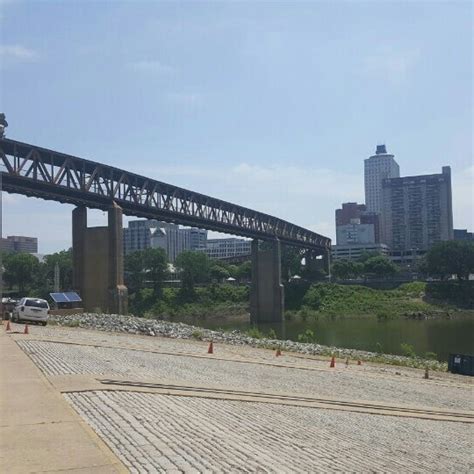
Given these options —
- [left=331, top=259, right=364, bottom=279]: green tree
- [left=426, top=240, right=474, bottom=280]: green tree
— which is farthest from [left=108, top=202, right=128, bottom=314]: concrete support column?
[left=331, top=259, right=364, bottom=279]: green tree

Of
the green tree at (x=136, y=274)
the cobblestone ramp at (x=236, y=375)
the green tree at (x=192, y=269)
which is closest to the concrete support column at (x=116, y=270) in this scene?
the cobblestone ramp at (x=236, y=375)

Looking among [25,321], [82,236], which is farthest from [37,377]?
[82,236]

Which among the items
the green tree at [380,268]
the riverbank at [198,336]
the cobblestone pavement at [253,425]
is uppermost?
the green tree at [380,268]

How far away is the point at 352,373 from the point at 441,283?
111 metres

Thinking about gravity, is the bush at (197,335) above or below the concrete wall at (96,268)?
below

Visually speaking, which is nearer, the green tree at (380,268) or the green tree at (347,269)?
the green tree at (380,268)

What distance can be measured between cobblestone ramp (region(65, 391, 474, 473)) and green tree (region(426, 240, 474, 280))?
123 m

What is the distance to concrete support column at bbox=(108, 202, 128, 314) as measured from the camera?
6956cm

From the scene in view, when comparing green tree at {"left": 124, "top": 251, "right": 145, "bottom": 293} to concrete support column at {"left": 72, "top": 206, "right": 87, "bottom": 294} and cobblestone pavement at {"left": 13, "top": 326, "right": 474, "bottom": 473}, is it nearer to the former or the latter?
concrete support column at {"left": 72, "top": 206, "right": 87, "bottom": 294}

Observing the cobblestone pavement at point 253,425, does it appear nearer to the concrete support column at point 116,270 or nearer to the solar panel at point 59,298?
the solar panel at point 59,298

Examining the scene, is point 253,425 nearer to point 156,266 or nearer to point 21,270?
point 156,266

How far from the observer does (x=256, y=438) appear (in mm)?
10898

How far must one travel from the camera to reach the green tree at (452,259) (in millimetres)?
132125

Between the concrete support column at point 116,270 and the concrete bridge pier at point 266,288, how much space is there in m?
40.7
